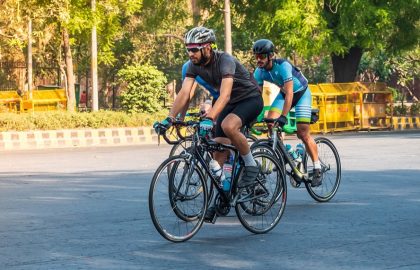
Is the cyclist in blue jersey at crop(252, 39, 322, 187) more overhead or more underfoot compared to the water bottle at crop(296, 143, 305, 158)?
more overhead

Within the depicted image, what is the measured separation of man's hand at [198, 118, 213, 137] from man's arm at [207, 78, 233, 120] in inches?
3.2

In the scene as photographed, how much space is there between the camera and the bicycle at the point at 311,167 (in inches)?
420

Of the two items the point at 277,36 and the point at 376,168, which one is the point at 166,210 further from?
the point at 277,36

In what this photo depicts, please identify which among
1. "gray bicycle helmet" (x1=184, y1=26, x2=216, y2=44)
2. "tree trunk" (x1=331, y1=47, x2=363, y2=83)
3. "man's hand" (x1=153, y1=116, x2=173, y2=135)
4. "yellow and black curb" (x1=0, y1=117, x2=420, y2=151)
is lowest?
"yellow and black curb" (x1=0, y1=117, x2=420, y2=151)

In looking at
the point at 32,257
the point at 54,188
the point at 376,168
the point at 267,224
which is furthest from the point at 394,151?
the point at 32,257

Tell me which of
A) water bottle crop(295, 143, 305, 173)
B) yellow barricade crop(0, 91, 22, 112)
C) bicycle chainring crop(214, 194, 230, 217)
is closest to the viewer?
bicycle chainring crop(214, 194, 230, 217)

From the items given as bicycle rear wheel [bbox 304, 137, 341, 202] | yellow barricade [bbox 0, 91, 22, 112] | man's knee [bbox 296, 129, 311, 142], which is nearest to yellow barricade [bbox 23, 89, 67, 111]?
yellow barricade [bbox 0, 91, 22, 112]

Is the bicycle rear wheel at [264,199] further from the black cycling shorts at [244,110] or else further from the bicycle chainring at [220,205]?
the black cycling shorts at [244,110]

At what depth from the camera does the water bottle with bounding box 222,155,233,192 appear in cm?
888

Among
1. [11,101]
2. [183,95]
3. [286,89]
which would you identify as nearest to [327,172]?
[286,89]

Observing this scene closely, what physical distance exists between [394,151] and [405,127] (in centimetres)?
1517

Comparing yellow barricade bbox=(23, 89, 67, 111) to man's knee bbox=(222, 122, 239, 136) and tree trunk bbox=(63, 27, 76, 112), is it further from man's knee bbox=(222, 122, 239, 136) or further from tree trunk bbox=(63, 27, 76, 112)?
man's knee bbox=(222, 122, 239, 136)

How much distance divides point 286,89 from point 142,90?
23798mm

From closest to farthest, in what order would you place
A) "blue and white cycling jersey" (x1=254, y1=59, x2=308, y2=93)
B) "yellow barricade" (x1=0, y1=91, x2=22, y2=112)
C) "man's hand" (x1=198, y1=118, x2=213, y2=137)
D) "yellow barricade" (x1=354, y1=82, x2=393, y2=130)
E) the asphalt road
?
the asphalt road < "man's hand" (x1=198, y1=118, x2=213, y2=137) < "blue and white cycling jersey" (x1=254, y1=59, x2=308, y2=93) < "yellow barricade" (x1=354, y1=82, x2=393, y2=130) < "yellow barricade" (x1=0, y1=91, x2=22, y2=112)
